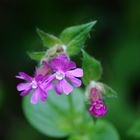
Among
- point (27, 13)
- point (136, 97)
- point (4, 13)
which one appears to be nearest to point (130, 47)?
point (136, 97)

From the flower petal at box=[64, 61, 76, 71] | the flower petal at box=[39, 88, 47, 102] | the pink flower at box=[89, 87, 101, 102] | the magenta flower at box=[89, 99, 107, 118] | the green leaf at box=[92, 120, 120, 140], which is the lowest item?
the green leaf at box=[92, 120, 120, 140]

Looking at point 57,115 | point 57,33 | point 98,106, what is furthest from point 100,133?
point 57,33

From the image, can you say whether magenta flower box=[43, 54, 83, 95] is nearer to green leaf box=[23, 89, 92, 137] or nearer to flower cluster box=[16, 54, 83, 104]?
flower cluster box=[16, 54, 83, 104]

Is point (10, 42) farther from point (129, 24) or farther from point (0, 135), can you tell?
point (129, 24)

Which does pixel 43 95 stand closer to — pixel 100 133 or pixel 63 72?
pixel 63 72

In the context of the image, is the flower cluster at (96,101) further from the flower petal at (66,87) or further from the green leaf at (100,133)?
the green leaf at (100,133)

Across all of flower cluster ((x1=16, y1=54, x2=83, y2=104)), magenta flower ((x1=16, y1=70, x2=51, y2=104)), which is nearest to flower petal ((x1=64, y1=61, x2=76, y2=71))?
flower cluster ((x1=16, y1=54, x2=83, y2=104))
